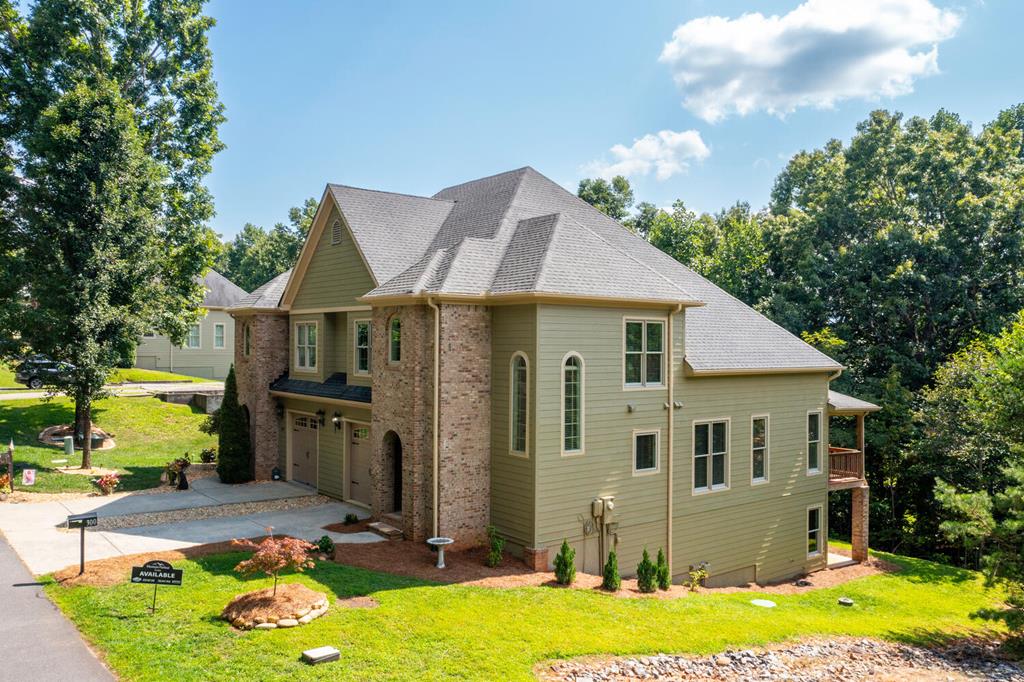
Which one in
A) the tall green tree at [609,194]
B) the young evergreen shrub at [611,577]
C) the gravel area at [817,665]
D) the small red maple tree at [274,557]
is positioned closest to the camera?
the gravel area at [817,665]

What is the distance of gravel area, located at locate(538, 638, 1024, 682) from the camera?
11273mm

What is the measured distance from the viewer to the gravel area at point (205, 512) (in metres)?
18.8

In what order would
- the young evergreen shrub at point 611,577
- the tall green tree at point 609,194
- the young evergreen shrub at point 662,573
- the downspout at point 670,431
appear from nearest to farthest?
the young evergreen shrub at point 611,577, the young evergreen shrub at point 662,573, the downspout at point 670,431, the tall green tree at point 609,194

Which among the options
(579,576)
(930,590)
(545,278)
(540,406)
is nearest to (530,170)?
(545,278)

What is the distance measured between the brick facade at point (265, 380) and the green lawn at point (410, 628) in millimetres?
10880

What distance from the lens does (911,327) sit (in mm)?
33625

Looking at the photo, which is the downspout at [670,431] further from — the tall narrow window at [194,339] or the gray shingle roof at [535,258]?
the tall narrow window at [194,339]

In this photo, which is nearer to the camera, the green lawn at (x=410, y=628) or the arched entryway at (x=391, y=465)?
the green lawn at (x=410, y=628)

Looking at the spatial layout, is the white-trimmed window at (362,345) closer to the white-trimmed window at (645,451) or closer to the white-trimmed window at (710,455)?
the white-trimmed window at (645,451)

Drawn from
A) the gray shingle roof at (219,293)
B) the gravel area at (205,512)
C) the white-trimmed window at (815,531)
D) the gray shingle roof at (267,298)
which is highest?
the gray shingle roof at (219,293)

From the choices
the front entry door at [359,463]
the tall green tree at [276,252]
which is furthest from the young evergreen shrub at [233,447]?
the tall green tree at [276,252]

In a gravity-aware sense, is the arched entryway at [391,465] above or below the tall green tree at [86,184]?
below

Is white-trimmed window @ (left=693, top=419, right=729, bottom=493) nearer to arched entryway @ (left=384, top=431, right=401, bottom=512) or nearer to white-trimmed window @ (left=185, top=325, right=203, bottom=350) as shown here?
arched entryway @ (left=384, top=431, right=401, bottom=512)

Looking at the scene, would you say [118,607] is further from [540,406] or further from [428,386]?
[540,406]
